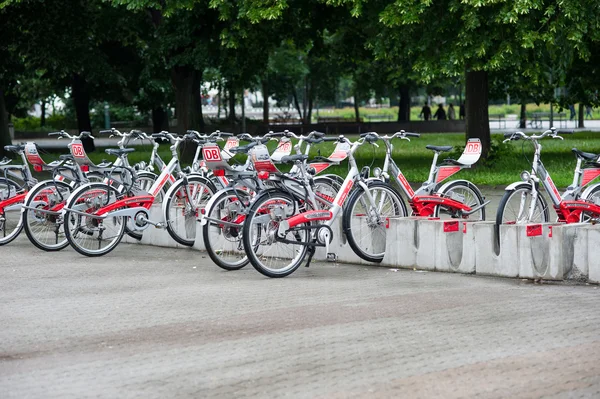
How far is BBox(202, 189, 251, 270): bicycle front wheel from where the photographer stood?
10.3 metres

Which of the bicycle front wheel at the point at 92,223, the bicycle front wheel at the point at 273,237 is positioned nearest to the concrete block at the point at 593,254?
the bicycle front wheel at the point at 273,237

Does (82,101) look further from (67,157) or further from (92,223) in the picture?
(92,223)

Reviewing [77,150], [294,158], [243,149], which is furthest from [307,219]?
[77,150]

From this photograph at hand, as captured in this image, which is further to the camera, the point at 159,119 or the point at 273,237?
the point at 159,119

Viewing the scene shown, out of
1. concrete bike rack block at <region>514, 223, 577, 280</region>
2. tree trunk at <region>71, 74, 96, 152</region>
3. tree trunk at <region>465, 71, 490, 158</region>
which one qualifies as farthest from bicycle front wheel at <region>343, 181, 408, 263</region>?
tree trunk at <region>71, 74, 96, 152</region>

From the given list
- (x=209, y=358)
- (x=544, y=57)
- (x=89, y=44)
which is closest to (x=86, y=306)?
(x=209, y=358)

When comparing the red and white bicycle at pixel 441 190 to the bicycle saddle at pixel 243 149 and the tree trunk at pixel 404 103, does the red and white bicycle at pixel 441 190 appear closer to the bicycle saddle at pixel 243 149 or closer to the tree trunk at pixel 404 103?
the bicycle saddle at pixel 243 149

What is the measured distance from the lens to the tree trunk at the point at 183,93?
90.1 ft

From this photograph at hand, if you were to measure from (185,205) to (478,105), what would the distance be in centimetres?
1205

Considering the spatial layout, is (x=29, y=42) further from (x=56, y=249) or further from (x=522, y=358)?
(x=522, y=358)

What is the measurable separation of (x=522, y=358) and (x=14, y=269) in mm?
5944

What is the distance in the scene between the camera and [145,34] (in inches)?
1314

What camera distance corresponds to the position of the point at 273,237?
33.0 ft

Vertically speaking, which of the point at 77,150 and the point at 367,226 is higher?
the point at 77,150
